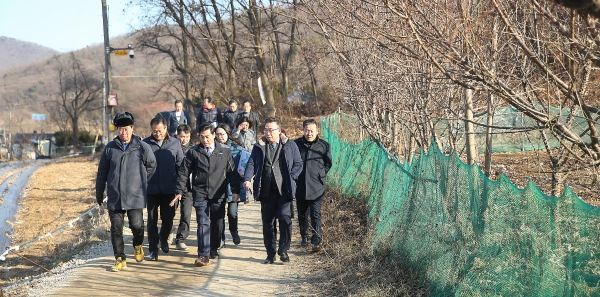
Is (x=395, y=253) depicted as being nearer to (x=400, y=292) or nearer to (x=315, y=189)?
(x=400, y=292)

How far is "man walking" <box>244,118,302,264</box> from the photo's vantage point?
8.79 metres

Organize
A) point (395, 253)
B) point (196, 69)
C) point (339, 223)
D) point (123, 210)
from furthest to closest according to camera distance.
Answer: point (196, 69), point (339, 223), point (123, 210), point (395, 253)

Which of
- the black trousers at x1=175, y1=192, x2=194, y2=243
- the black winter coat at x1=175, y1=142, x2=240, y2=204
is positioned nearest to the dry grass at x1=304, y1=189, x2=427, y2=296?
the black winter coat at x1=175, y1=142, x2=240, y2=204

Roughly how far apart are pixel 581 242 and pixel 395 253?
11.5 ft

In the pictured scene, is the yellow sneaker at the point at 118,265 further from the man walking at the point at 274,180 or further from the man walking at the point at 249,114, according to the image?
the man walking at the point at 249,114

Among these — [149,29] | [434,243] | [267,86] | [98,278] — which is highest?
[149,29]

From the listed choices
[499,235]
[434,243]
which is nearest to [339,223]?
[434,243]

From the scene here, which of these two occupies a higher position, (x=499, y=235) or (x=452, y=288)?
(x=499, y=235)

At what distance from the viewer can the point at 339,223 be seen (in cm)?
1049

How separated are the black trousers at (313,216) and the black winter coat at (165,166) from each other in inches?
65.9

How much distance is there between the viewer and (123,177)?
8586mm

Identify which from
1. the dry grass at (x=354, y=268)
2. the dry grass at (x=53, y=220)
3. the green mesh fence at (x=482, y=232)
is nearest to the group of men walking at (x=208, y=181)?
the dry grass at (x=354, y=268)

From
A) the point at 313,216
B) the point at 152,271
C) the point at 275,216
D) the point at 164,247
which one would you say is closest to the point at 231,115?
the point at 164,247

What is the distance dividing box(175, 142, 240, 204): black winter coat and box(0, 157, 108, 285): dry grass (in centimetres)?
280
